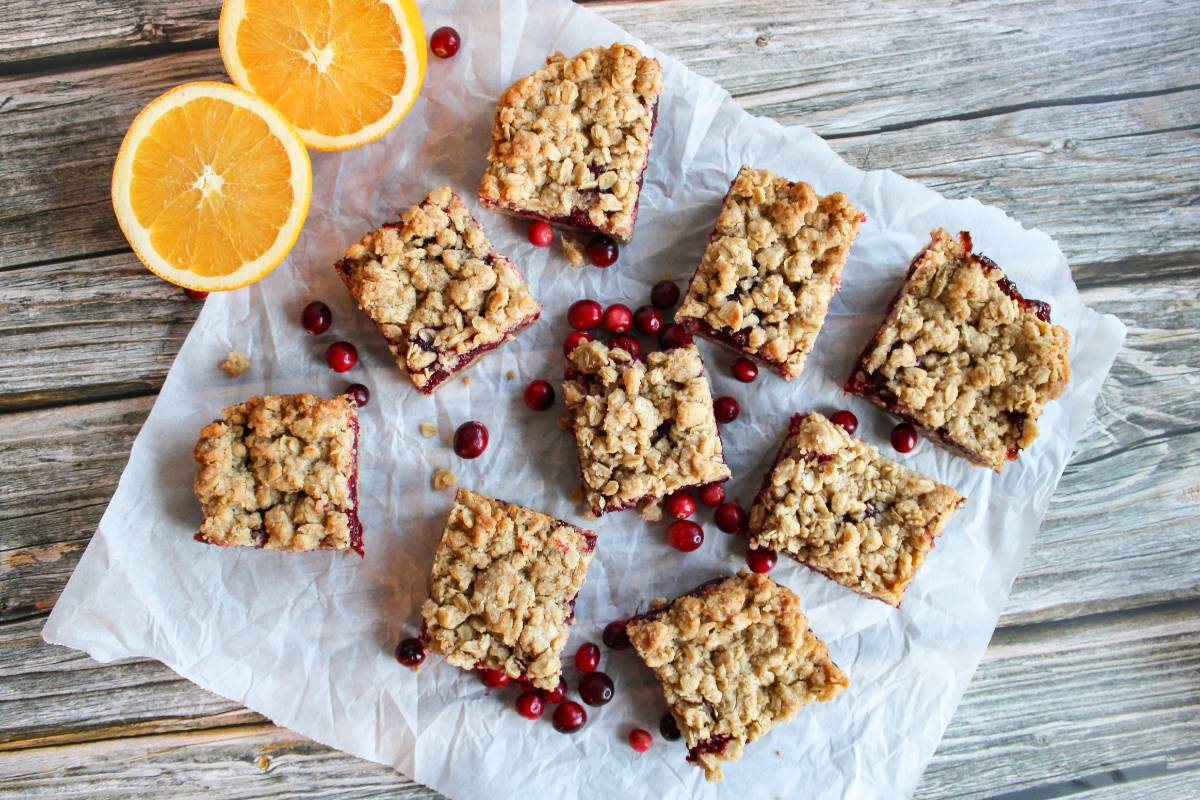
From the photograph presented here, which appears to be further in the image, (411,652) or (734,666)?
(411,652)

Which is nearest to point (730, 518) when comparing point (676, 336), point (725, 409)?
point (725, 409)

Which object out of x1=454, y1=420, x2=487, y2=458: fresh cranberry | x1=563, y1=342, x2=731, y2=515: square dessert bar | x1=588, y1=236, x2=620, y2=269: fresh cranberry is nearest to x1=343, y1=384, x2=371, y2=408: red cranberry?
x1=454, y1=420, x2=487, y2=458: fresh cranberry

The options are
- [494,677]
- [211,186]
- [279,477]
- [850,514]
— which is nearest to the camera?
[211,186]

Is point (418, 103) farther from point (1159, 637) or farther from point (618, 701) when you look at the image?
point (1159, 637)

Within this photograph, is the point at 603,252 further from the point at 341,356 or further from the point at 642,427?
the point at 341,356

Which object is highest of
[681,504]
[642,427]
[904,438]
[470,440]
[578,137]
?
[578,137]

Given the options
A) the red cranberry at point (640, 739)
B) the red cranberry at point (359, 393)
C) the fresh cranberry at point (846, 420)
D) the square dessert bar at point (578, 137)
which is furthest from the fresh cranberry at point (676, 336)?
the red cranberry at point (640, 739)
